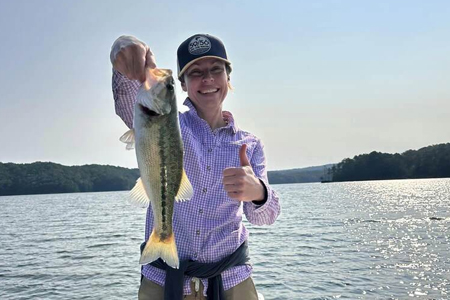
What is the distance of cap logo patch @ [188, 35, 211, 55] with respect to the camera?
11.3 feet

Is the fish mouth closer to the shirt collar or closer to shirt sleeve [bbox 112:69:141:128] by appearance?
shirt sleeve [bbox 112:69:141:128]

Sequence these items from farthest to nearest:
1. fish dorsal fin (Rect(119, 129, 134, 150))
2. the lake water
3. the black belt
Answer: the lake water → the black belt → fish dorsal fin (Rect(119, 129, 134, 150))

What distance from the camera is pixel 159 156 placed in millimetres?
2721

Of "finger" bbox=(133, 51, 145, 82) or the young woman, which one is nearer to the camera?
"finger" bbox=(133, 51, 145, 82)

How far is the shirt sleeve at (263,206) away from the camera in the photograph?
132 inches

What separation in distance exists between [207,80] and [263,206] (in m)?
1.10

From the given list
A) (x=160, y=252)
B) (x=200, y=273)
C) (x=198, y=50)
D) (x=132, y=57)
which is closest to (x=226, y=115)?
(x=198, y=50)

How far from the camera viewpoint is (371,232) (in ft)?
75.6

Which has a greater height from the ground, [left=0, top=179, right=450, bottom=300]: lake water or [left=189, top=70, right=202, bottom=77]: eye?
[left=189, top=70, right=202, bottom=77]: eye

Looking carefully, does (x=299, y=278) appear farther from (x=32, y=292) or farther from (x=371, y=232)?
(x=371, y=232)

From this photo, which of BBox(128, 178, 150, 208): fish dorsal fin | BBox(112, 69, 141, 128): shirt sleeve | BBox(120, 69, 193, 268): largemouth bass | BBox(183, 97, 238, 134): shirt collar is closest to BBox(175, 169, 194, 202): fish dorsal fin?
BBox(120, 69, 193, 268): largemouth bass

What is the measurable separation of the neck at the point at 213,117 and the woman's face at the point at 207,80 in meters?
0.10

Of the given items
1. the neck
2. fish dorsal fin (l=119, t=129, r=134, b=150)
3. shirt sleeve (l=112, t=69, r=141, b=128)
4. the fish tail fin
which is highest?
shirt sleeve (l=112, t=69, r=141, b=128)

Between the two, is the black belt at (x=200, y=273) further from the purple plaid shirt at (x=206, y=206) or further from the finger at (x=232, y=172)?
the finger at (x=232, y=172)
